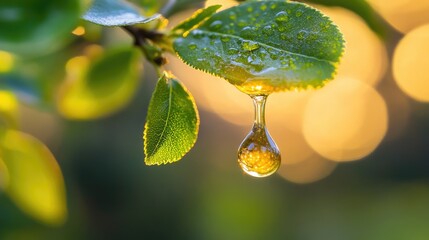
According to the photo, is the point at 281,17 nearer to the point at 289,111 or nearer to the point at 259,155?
the point at 259,155

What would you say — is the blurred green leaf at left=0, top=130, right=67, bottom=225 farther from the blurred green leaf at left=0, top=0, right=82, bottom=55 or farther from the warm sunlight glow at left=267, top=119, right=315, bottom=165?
the warm sunlight glow at left=267, top=119, right=315, bottom=165

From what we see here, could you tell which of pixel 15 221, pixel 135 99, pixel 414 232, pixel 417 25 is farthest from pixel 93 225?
pixel 417 25

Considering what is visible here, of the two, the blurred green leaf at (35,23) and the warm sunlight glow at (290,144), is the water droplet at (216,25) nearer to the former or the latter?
the blurred green leaf at (35,23)

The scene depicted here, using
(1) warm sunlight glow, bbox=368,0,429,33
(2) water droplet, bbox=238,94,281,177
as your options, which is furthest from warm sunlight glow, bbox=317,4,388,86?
(2) water droplet, bbox=238,94,281,177

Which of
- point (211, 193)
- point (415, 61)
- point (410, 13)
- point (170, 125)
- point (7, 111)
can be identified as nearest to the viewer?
point (170, 125)

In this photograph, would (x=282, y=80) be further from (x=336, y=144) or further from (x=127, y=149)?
(x=336, y=144)

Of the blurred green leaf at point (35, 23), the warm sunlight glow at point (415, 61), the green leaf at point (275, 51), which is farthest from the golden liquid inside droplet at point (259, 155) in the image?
Result: the warm sunlight glow at point (415, 61)

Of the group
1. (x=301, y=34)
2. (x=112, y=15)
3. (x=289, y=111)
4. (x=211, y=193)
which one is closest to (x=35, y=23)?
(x=112, y=15)
